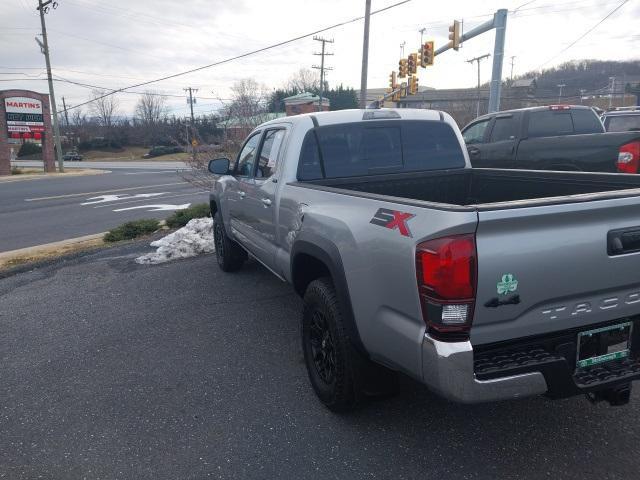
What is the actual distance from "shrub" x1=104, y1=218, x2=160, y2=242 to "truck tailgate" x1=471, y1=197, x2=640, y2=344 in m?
9.01

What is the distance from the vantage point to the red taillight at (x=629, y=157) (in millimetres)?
7098

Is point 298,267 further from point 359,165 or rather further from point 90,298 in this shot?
point 90,298

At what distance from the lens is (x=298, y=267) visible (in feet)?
12.3

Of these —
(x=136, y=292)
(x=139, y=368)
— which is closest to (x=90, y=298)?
(x=136, y=292)

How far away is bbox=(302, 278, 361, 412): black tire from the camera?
119 inches

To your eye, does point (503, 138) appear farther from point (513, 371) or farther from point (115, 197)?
point (115, 197)

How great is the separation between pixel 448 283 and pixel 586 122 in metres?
9.15

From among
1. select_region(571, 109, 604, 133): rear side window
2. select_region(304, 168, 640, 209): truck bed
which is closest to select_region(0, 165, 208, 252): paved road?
select_region(304, 168, 640, 209): truck bed

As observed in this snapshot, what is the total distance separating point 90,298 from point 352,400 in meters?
4.27

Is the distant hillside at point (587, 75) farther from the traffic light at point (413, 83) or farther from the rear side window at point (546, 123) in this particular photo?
the rear side window at point (546, 123)

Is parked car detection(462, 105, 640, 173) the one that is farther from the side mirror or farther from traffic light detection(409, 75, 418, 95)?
traffic light detection(409, 75, 418, 95)

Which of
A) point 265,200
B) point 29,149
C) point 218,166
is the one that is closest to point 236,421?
point 265,200

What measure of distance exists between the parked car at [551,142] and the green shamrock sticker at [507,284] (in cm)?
530

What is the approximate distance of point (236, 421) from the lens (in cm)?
330
